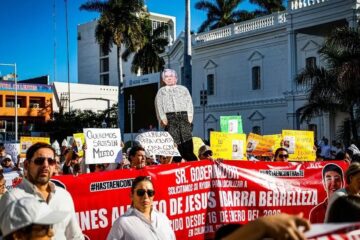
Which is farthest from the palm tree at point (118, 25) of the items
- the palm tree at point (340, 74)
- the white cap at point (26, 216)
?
the white cap at point (26, 216)

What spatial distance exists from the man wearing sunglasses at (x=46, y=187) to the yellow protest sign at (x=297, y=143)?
730 cm

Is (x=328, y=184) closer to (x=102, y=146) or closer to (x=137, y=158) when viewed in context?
(x=137, y=158)

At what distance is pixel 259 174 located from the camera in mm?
7109

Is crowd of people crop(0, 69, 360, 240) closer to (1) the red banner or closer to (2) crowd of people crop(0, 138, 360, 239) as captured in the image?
(2) crowd of people crop(0, 138, 360, 239)

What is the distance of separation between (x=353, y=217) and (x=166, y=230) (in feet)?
5.70

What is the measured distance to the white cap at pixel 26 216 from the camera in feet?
8.46

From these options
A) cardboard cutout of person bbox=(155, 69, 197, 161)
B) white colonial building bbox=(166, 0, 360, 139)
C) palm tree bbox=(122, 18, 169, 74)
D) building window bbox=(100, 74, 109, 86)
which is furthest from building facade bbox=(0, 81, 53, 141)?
cardboard cutout of person bbox=(155, 69, 197, 161)

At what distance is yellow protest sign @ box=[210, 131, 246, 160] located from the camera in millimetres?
8461

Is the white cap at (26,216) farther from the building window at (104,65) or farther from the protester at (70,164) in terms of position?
the building window at (104,65)

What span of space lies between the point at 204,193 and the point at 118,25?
32569 millimetres

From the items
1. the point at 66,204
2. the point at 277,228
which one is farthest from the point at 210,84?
the point at 277,228

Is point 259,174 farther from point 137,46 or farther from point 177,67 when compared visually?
point 177,67

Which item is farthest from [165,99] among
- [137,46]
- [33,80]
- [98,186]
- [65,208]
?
[33,80]

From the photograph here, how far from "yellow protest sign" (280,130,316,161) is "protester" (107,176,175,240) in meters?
6.53
